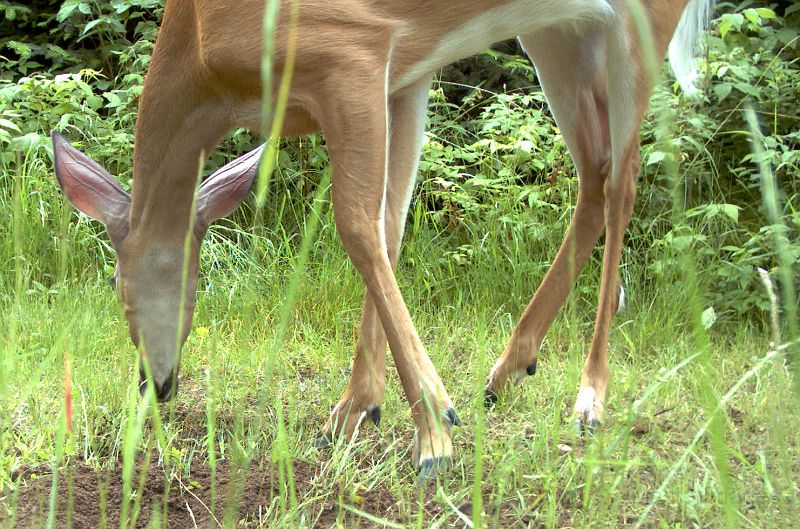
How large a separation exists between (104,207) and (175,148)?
44 centimetres

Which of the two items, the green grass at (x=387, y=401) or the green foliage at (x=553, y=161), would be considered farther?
the green foliage at (x=553, y=161)

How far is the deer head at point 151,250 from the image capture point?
11.7ft

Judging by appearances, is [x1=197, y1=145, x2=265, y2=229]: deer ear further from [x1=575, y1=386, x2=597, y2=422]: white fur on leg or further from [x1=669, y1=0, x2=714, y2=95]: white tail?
[x1=669, y1=0, x2=714, y2=95]: white tail

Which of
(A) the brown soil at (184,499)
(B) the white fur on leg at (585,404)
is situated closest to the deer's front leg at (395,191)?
(A) the brown soil at (184,499)

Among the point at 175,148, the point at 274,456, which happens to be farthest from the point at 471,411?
the point at 175,148

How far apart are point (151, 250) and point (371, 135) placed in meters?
1.06

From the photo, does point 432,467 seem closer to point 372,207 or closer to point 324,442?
point 324,442

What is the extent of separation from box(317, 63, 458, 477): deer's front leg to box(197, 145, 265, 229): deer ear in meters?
0.66

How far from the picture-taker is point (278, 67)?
289 cm

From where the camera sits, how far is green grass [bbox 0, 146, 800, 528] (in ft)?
7.36

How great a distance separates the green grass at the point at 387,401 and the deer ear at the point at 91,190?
260mm

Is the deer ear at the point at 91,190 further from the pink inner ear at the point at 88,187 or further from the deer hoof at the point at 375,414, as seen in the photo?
the deer hoof at the point at 375,414

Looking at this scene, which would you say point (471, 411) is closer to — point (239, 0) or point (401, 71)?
point (401, 71)

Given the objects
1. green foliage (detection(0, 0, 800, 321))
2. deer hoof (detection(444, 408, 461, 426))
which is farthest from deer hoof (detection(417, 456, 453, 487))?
green foliage (detection(0, 0, 800, 321))
